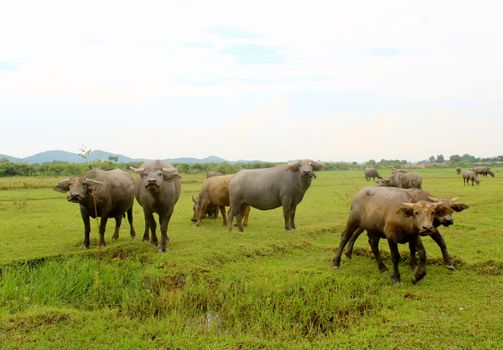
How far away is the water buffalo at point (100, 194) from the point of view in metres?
7.85

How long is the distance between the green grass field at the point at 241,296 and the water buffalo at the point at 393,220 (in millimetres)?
467

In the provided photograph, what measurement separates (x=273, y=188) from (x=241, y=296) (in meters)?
4.45

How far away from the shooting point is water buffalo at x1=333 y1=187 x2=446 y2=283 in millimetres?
5340

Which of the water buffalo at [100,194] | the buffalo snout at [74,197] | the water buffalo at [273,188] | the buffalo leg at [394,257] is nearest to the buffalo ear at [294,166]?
the water buffalo at [273,188]

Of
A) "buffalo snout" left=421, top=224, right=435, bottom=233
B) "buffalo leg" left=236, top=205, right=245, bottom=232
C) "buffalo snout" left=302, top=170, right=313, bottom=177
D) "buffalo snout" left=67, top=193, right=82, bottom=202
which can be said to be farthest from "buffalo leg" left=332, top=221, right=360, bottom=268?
"buffalo snout" left=67, top=193, right=82, bottom=202

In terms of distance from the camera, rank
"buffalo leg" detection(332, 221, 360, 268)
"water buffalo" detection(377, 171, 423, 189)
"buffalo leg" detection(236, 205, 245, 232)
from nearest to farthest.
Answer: "buffalo leg" detection(332, 221, 360, 268)
"buffalo leg" detection(236, 205, 245, 232)
"water buffalo" detection(377, 171, 423, 189)

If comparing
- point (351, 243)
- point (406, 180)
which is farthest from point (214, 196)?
point (406, 180)

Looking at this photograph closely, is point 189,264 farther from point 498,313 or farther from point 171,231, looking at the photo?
point 498,313

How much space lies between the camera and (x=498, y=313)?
491 centimetres

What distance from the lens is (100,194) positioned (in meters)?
8.22

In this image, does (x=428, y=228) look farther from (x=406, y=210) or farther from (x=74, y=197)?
(x=74, y=197)

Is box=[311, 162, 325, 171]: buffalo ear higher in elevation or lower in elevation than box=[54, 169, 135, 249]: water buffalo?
higher

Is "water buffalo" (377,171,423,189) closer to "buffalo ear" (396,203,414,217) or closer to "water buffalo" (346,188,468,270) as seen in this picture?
"water buffalo" (346,188,468,270)

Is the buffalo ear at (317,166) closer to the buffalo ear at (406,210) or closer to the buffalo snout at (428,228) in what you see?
the buffalo ear at (406,210)
